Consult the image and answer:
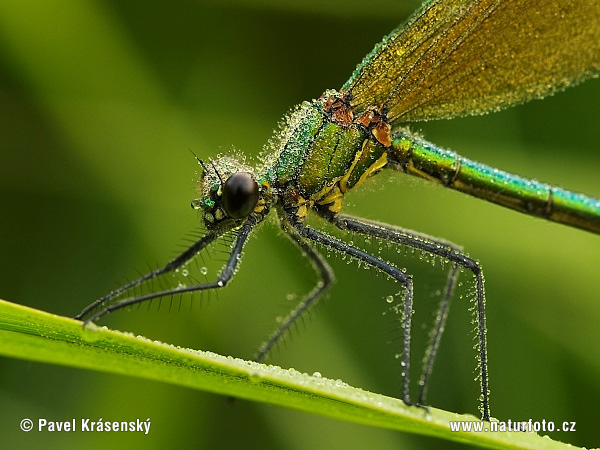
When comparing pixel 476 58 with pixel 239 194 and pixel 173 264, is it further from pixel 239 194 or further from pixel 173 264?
pixel 173 264

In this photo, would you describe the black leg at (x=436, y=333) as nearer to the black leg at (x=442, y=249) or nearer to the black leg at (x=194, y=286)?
the black leg at (x=442, y=249)

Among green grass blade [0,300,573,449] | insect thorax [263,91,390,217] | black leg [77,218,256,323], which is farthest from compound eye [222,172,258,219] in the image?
green grass blade [0,300,573,449]

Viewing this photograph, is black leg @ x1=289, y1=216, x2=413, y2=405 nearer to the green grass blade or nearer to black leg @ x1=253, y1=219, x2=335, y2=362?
black leg @ x1=253, y1=219, x2=335, y2=362

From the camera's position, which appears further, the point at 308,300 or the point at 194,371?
the point at 308,300

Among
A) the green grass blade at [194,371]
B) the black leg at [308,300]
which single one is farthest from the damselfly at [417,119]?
the green grass blade at [194,371]

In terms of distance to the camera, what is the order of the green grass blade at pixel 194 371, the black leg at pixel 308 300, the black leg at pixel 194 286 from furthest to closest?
the black leg at pixel 308 300
the black leg at pixel 194 286
the green grass blade at pixel 194 371

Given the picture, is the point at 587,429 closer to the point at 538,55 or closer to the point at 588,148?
the point at 588,148

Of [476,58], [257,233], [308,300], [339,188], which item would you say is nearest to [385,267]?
[339,188]
